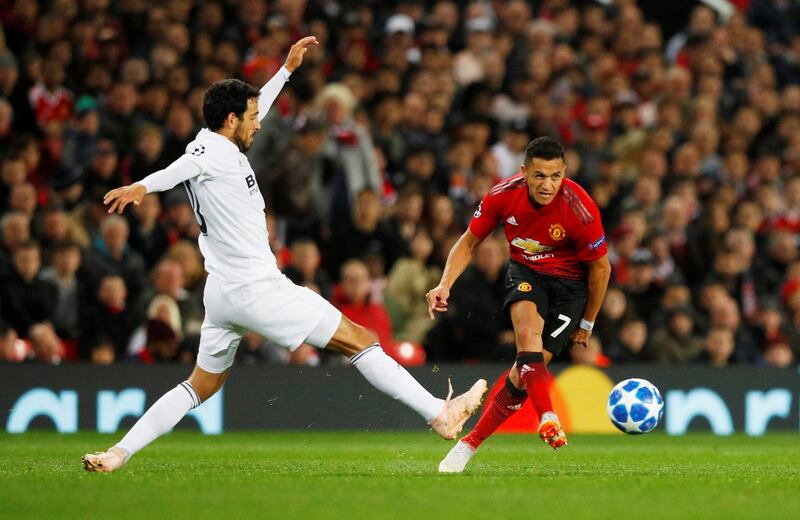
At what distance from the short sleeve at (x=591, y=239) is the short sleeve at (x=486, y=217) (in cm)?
54

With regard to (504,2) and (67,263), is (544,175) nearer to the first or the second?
(67,263)

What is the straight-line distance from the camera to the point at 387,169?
16172 mm

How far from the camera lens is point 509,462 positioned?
984cm

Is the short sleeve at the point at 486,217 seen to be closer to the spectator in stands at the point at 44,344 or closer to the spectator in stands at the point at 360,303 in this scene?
the spectator in stands at the point at 360,303

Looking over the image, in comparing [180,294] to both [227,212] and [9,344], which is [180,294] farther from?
[227,212]

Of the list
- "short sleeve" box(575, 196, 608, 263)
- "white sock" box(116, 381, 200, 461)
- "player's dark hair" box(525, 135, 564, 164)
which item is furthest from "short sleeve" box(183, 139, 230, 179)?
"short sleeve" box(575, 196, 608, 263)

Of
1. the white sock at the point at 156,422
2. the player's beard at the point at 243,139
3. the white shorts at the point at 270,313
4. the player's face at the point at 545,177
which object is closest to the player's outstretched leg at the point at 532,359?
the player's face at the point at 545,177

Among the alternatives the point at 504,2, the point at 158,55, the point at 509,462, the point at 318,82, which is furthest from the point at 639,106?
the point at 509,462

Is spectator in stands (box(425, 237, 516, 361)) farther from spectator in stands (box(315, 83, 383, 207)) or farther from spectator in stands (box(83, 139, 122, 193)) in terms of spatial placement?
spectator in stands (box(83, 139, 122, 193))

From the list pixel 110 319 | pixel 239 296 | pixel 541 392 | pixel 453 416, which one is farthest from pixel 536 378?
pixel 110 319

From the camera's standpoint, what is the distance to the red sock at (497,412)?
28.7ft

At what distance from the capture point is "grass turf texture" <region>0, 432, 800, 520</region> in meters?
6.59

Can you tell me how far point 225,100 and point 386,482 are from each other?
2.37 m

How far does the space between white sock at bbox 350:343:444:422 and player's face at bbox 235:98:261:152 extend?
1.41 meters
